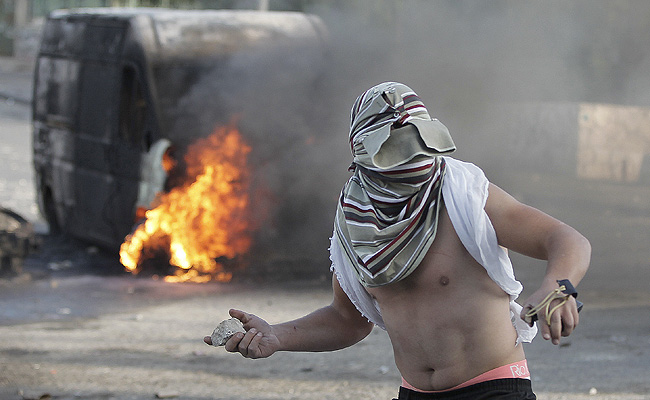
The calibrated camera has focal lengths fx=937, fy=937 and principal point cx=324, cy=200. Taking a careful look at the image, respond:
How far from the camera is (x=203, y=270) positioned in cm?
867

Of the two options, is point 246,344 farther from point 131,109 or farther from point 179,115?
point 131,109

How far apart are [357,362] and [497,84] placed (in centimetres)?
720

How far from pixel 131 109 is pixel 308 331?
614 cm

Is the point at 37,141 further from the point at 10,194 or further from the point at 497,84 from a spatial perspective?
the point at 497,84

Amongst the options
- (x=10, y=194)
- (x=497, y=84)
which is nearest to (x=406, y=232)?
(x=497, y=84)

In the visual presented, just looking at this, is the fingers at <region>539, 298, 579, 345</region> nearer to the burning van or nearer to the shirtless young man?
the shirtless young man

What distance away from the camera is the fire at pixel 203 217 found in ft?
27.9

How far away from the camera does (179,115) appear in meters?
8.41

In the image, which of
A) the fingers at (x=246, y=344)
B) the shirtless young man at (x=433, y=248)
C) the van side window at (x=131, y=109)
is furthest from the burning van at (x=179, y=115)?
the shirtless young man at (x=433, y=248)

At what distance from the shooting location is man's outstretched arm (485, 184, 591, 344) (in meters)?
2.10

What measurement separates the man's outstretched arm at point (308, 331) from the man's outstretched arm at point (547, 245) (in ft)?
2.13

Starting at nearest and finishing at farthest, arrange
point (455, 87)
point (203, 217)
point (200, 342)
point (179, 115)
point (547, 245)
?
1. point (547, 245)
2. point (200, 342)
3. point (179, 115)
4. point (203, 217)
5. point (455, 87)

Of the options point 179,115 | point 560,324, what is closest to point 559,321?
point 560,324

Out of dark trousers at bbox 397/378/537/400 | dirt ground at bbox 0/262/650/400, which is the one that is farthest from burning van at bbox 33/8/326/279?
dark trousers at bbox 397/378/537/400
